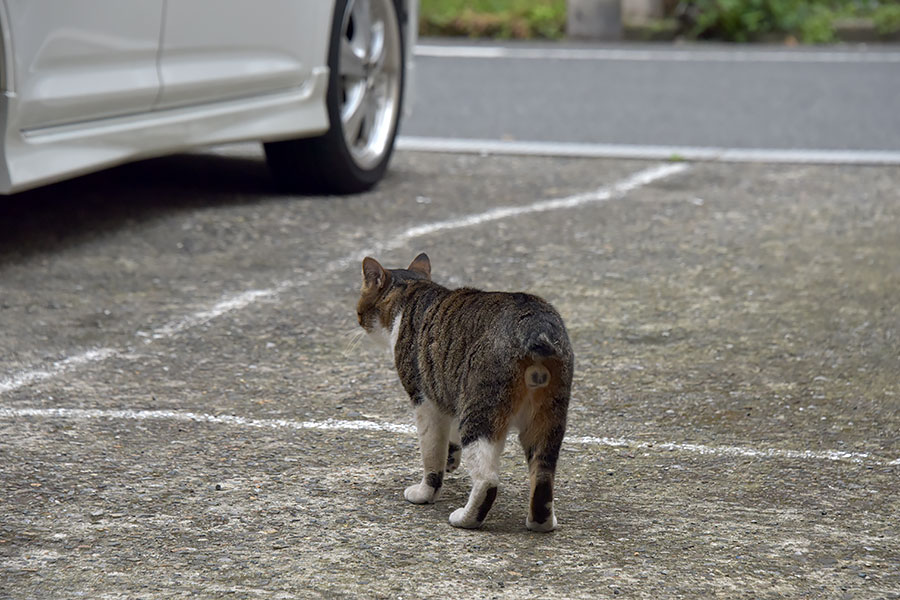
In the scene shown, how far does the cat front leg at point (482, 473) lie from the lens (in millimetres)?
2900

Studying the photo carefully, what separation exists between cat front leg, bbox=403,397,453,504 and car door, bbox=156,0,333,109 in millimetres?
2694

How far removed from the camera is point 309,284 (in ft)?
16.4

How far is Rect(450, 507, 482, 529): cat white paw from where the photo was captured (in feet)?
9.76

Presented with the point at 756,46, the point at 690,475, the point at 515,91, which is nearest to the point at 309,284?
the point at 690,475

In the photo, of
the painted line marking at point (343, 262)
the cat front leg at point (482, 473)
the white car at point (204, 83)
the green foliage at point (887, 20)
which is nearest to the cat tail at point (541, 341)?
the cat front leg at point (482, 473)

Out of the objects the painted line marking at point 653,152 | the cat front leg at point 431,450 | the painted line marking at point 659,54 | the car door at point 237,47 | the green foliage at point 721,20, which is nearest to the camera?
the cat front leg at point 431,450

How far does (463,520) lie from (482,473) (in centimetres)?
14

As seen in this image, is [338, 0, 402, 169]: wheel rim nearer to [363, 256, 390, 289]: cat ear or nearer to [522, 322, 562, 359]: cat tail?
[363, 256, 390, 289]: cat ear

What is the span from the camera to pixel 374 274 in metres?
3.38

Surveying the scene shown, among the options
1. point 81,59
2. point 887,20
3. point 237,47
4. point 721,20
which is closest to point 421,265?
point 81,59

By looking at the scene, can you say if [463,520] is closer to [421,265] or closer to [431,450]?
[431,450]

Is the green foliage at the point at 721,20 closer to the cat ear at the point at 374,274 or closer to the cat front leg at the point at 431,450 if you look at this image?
the cat ear at the point at 374,274

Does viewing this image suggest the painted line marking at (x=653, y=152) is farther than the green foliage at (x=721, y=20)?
No

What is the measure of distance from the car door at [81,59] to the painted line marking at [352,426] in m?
1.40
